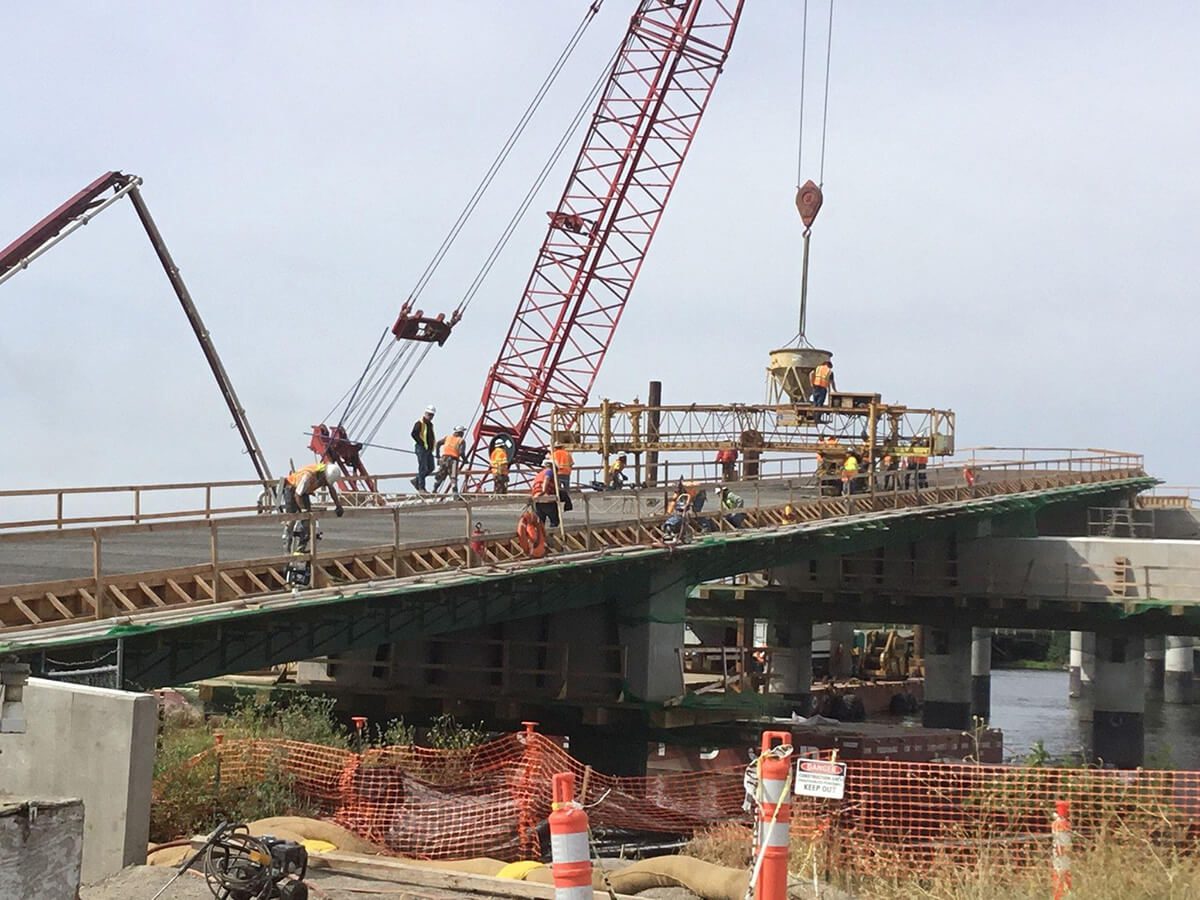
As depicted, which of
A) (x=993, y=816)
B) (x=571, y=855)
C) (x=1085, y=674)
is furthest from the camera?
(x=1085, y=674)

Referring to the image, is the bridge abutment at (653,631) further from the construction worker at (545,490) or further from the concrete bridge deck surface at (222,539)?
the construction worker at (545,490)

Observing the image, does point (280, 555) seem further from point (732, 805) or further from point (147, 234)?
point (147, 234)

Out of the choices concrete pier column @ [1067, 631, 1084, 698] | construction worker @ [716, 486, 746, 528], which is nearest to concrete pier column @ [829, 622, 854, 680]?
concrete pier column @ [1067, 631, 1084, 698]

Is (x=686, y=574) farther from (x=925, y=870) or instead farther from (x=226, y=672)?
(x=925, y=870)

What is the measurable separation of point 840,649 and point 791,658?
13618 mm

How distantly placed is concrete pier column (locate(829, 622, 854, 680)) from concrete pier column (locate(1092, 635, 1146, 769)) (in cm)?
1585

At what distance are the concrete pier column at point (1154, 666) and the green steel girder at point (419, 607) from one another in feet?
169

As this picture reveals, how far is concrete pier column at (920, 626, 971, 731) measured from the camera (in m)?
64.3

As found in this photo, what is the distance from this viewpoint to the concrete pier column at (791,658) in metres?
65.2

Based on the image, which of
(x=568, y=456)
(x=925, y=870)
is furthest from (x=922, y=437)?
→ (x=925, y=870)

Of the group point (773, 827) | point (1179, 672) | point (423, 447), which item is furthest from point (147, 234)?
point (1179, 672)

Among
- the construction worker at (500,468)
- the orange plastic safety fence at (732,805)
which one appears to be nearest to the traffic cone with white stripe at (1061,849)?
the orange plastic safety fence at (732,805)

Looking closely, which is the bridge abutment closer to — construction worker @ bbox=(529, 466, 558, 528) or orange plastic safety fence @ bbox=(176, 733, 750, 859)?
construction worker @ bbox=(529, 466, 558, 528)

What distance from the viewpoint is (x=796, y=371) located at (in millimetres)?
64312
